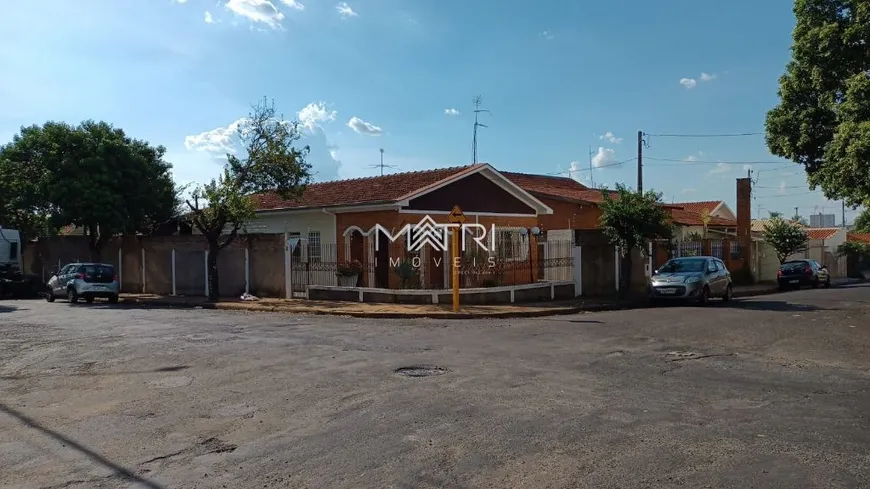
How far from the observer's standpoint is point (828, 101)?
1619cm

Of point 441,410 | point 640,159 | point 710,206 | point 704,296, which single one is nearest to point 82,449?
point 441,410

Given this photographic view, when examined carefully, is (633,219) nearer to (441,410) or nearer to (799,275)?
(799,275)

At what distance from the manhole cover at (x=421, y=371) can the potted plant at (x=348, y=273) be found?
38.0 feet

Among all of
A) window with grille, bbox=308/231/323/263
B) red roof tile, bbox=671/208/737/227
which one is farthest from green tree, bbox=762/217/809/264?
window with grille, bbox=308/231/323/263

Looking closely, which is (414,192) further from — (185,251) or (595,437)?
(595,437)

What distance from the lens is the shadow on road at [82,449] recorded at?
16.4 ft

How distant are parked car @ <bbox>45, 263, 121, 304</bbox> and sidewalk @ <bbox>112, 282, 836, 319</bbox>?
154 centimetres

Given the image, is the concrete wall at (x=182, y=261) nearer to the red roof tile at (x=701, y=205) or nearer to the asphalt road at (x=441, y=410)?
the asphalt road at (x=441, y=410)

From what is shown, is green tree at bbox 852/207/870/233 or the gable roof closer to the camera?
the gable roof

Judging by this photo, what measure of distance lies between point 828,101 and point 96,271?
22925 mm

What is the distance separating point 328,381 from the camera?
328 inches

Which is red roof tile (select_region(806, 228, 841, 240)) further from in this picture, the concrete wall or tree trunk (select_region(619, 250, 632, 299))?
the concrete wall

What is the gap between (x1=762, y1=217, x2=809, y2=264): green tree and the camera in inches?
1335

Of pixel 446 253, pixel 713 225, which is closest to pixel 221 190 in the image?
pixel 446 253
